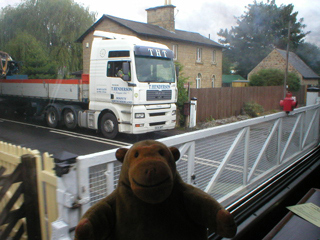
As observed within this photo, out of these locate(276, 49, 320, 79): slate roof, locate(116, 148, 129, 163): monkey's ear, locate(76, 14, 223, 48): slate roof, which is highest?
locate(76, 14, 223, 48): slate roof

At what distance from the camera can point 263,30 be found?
1020 centimetres

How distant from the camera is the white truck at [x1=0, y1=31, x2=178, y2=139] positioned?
29.6ft

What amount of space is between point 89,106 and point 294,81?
49.4 feet

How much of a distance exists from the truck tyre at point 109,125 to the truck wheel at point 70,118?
4.83 ft

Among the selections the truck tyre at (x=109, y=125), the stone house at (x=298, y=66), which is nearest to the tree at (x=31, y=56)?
the truck tyre at (x=109, y=125)

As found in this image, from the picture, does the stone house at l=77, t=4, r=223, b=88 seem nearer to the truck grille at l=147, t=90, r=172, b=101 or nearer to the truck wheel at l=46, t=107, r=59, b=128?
the truck grille at l=147, t=90, r=172, b=101

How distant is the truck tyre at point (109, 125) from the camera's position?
9529mm

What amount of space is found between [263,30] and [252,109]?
726 cm

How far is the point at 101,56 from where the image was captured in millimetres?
9688

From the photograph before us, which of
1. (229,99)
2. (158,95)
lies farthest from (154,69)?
(229,99)

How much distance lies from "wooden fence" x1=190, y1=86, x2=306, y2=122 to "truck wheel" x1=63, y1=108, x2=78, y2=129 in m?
5.25

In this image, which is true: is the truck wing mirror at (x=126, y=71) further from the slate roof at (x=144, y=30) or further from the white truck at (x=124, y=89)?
the slate roof at (x=144, y=30)

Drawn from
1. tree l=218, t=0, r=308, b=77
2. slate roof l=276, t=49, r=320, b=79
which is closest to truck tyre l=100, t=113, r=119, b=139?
tree l=218, t=0, r=308, b=77

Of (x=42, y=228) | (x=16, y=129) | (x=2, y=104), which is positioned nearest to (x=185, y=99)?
(x=16, y=129)
